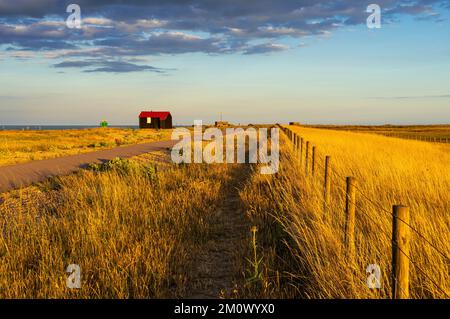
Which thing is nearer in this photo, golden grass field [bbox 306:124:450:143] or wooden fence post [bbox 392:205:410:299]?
wooden fence post [bbox 392:205:410:299]

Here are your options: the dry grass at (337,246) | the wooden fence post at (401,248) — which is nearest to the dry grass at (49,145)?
the dry grass at (337,246)

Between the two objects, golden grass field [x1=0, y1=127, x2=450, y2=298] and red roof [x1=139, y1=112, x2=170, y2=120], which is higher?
red roof [x1=139, y1=112, x2=170, y2=120]

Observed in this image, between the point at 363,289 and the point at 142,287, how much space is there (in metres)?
2.48

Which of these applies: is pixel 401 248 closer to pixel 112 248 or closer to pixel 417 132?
pixel 112 248

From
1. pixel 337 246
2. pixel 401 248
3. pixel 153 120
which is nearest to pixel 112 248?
pixel 337 246

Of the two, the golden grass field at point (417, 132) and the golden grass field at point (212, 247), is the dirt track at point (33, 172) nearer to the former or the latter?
the golden grass field at point (212, 247)

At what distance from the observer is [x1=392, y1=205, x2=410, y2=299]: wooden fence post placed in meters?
3.30

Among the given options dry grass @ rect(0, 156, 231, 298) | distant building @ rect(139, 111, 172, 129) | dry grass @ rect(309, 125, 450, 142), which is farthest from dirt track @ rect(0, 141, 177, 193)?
distant building @ rect(139, 111, 172, 129)

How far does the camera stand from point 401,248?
3342mm

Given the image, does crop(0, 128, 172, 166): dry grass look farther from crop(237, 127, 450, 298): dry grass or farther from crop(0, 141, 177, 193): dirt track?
crop(237, 127, 450, 298): dry grass

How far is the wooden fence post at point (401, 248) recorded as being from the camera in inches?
130

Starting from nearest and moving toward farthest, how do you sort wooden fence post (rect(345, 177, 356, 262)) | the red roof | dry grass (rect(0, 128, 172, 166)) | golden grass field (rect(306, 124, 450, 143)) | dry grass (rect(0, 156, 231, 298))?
dry grass (rect(0, 156, 231, 298)) < wooden fence post (rect(345, 177, 356, 262)) < dry grass (rect(0, 128, 172, 166)) < golden grass field (rect(306, 124, 450, 143)) < the red roof

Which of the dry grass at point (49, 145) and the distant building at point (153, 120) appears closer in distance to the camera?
the dry grass at point (49, 145)
